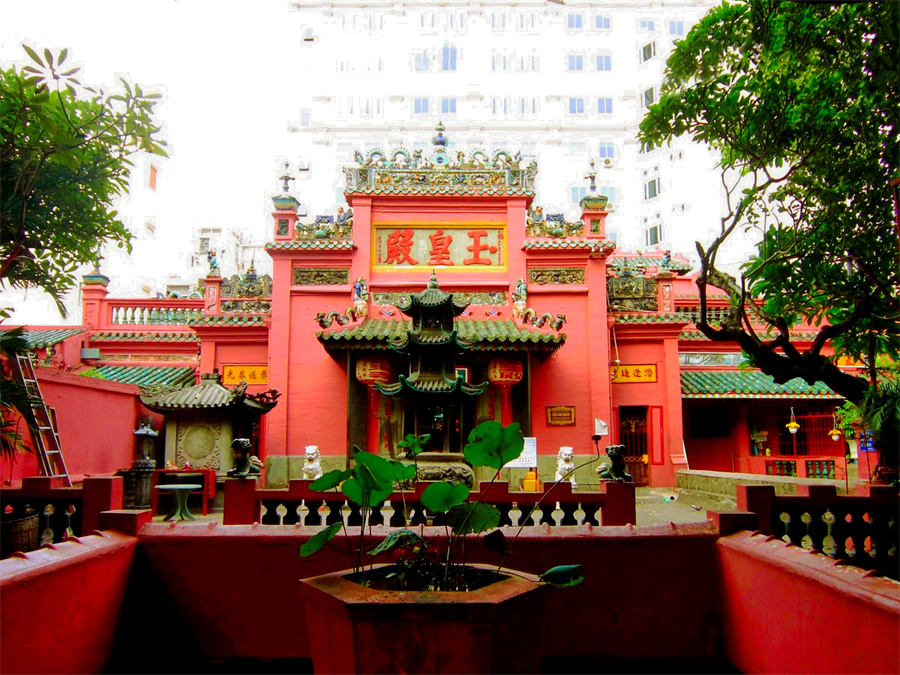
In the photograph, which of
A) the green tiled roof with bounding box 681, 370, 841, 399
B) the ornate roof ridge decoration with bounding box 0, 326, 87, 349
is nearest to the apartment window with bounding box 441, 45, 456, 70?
the green tiled roof with bounding box 681, 370, 841, 399

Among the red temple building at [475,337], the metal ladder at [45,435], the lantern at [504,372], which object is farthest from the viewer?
the red temple building at [475,337]

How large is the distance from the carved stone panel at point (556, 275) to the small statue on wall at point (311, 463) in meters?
6.15

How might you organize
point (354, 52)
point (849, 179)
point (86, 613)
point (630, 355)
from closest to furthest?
point (86, 613)
point (849, 179)
point (630, 355)
point (354, 52)

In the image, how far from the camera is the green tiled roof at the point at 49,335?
47.8 ft

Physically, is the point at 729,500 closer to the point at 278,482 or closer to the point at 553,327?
the point at 553,327

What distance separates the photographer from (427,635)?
2.14 meters

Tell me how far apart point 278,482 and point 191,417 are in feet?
7.81

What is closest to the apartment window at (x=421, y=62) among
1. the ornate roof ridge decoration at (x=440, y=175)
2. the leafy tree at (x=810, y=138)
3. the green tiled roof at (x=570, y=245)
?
the ornate roof ridge decoration at (x=440, y=175)

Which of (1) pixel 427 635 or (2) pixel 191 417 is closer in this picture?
(1) pixel 427 635

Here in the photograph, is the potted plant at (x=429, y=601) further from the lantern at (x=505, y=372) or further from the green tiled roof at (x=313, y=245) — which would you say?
the green tiled roof at (x=313, y=245)

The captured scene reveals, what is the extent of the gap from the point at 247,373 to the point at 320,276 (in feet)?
9.65

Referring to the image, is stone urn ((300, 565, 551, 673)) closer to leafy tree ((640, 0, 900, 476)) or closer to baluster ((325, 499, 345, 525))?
baluster ((325, 499, 345, 525))

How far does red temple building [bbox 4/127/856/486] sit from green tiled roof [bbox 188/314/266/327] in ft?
0.13

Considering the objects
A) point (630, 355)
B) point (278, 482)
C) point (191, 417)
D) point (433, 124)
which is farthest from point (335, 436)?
point (433, 124)
